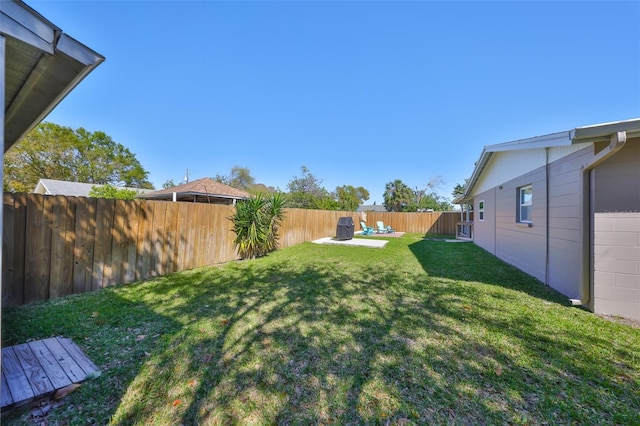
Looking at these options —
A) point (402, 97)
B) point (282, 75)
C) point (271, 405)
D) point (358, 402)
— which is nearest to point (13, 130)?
point (271, 405)

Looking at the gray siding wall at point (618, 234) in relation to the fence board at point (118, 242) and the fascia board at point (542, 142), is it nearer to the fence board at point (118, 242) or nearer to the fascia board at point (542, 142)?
the fascia board at point (542, 142)

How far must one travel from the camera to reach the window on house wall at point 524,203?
259 inches

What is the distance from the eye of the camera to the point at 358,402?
1.94 metres

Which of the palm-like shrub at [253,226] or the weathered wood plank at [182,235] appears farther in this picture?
the palm-like shrub at [253,226]

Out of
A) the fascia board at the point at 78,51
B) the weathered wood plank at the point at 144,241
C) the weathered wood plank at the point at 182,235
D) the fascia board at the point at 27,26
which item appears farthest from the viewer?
the weathered wood plank at the point at 182,235

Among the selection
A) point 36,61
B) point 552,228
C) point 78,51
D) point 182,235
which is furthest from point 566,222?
point 182,235

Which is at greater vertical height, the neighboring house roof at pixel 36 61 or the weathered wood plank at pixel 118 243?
the neighboring house roof at pixel 36 61

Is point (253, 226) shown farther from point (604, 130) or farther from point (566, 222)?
point (604, 130)

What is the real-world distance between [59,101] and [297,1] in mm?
7593

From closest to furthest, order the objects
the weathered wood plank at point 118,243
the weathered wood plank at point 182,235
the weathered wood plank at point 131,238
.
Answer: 1. the weathered wood plank at point 118,243
2. the weathered wood plank at point 131,238
3. the weathered wood plank at point 182,235

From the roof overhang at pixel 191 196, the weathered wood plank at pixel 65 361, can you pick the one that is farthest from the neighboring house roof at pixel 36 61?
the roof overhang at pixel 191 196

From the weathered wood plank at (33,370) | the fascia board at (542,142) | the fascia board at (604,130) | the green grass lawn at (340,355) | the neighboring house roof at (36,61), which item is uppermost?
the fascia board at (542,142)

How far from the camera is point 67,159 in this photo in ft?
78.1

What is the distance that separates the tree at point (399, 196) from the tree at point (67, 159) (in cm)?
3161
